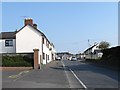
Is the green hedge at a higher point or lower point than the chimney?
lower

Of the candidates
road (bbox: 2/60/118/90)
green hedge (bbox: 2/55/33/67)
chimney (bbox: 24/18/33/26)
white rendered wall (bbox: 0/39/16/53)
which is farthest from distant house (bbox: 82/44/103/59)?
road (bbox: 2/60/118/90)

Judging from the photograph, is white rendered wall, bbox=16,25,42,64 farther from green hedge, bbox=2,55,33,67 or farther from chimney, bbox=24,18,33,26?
green hedge, bbox=2,55,33,67

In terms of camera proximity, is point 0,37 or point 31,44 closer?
point 31,44

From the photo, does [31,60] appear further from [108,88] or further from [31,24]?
[108,88]

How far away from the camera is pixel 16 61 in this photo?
43562mm

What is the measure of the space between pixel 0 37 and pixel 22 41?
7298mm

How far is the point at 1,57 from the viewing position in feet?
144

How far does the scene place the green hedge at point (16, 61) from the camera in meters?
42.5

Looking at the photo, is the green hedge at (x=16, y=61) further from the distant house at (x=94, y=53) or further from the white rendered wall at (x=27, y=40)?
the distant house at (x=94, y=53)

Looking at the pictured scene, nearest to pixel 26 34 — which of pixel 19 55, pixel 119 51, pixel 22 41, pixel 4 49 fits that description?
pixel 22 41

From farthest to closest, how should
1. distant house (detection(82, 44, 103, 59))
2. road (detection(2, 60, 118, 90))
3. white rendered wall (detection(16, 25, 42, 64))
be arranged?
distant house (detection(82, 44, 103, 59)), white rendered wall (detection(16, 25, 42, 64)), road (detection(2, 60, 118, 90))

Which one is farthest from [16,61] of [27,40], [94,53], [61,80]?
[94,53]

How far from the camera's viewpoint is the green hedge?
4247cm

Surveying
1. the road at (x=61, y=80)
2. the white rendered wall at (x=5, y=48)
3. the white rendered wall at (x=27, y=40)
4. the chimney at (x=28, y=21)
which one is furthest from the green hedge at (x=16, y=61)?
the chimney at (x=28, y=21)
